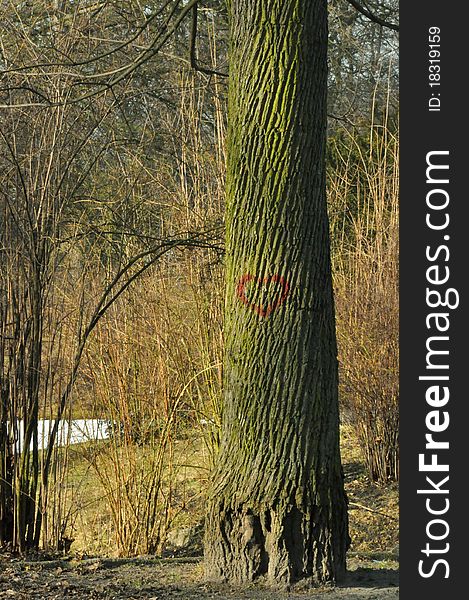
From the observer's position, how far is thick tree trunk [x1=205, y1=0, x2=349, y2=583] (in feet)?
13.8

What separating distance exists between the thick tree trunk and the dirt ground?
0.09 m

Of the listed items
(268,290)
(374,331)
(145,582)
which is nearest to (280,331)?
(268,290)

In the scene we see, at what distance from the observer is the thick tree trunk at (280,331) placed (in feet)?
13.8

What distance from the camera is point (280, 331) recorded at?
13.8 ft

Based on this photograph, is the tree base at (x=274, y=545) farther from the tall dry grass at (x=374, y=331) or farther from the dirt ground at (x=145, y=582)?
the tall dry grass at (x=374, y=331)

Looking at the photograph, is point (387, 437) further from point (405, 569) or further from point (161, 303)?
point (405, 569)

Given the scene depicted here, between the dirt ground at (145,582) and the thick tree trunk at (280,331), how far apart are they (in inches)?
3.5

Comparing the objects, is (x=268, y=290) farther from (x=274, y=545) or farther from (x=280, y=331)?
(x=274, y=545)

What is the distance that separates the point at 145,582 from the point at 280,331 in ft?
4.64

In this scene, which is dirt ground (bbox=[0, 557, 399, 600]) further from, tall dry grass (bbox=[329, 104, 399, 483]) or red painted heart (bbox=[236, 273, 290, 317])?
tall dry grass (bbox=[329, 104, 399, 483])

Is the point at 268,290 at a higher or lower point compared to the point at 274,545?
higher

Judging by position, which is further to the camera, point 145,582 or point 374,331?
point 374,331

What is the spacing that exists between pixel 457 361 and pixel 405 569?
0.83m

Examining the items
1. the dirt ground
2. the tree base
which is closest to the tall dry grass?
the dirt ground
